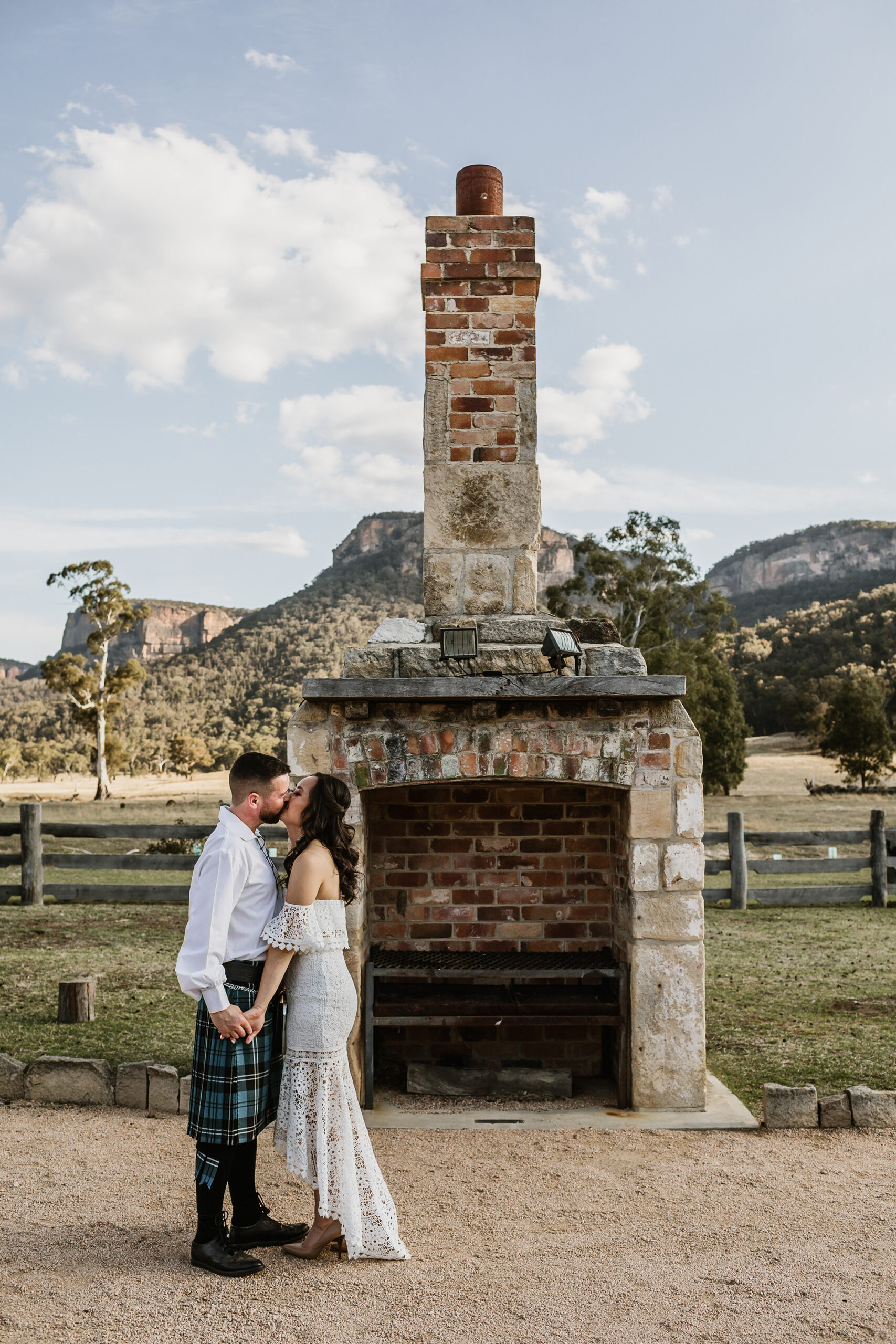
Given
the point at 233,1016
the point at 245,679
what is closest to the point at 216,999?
the point at 233,1016

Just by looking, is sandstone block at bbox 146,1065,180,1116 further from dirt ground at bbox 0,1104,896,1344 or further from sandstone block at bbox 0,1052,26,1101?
sandstone block at bbox 0,1052,26,1101

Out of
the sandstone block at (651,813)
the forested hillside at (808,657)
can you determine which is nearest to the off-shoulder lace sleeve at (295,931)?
the sandstone block at (651,813)

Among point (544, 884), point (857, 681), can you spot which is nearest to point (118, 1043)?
point (544, 884)

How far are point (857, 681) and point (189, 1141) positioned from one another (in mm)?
31704

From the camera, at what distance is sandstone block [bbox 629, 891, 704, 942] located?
15.9 feet

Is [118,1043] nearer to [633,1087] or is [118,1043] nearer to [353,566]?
[633,1087]

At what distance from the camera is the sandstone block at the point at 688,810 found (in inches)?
190

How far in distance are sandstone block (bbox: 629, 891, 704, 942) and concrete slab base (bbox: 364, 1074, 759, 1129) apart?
87cm

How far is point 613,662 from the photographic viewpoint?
4.89 metres

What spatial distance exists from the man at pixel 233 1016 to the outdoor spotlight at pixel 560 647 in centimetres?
171

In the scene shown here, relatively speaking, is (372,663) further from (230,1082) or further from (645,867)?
(230,1082)

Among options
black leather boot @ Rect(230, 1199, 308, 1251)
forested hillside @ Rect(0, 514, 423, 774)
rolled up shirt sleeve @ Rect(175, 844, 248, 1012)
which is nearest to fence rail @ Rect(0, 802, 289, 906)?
black leather boot @ Rect(230, 1199, 308, 1251)

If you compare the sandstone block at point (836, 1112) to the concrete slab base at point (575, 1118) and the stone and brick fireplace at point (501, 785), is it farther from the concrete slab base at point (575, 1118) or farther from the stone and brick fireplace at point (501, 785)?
the stone and brick fireplace at point (501, 785)

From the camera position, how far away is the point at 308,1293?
3084mm
